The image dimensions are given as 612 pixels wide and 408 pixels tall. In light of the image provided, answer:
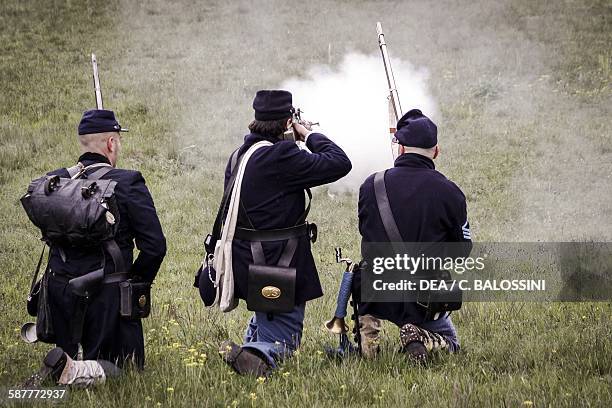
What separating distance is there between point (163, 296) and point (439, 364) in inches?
152

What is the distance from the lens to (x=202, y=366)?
4754mm

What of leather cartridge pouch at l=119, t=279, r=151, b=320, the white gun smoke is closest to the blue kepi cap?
leather cartridge pouch at l=119, t=279, r=151, b=320

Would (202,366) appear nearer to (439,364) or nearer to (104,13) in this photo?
(439,364)

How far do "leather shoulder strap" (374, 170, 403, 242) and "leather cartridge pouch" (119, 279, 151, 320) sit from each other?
1.64m

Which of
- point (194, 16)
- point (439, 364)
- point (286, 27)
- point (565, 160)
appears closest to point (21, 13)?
point (194, 16)

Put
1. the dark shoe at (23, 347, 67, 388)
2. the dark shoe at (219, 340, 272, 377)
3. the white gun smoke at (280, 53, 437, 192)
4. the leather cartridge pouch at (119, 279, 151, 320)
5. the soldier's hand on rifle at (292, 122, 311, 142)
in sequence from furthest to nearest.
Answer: the white gun smoke at (280, 53, 437, 192) < the soldier's hand on rifle at (292, 122, 311, 142) < the leather cartridge pouch at (119, 279, 151, 320) < the dark shoe at (219, 340, 272, 377) < the dark shoe at (23, 347, 67, 388)

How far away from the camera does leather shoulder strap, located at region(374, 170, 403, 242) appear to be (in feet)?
16.0

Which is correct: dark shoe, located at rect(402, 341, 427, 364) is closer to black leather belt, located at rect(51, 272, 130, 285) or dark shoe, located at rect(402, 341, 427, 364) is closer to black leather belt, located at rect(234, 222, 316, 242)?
black leather belt, located at rect(234, 222, 316, 242)

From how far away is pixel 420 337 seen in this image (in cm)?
483

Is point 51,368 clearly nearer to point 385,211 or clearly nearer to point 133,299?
point 133,299

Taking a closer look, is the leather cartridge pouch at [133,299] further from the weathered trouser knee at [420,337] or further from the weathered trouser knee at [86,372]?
the weathered trouser knee at [420,337]

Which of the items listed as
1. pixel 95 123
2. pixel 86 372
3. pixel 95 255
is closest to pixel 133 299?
pixel 95 255

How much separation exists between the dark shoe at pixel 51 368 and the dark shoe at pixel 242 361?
967 millimetres

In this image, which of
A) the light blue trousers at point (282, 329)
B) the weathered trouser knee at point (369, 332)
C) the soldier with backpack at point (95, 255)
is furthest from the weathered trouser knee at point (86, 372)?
the weathered trouser knee at point (369, 332)
